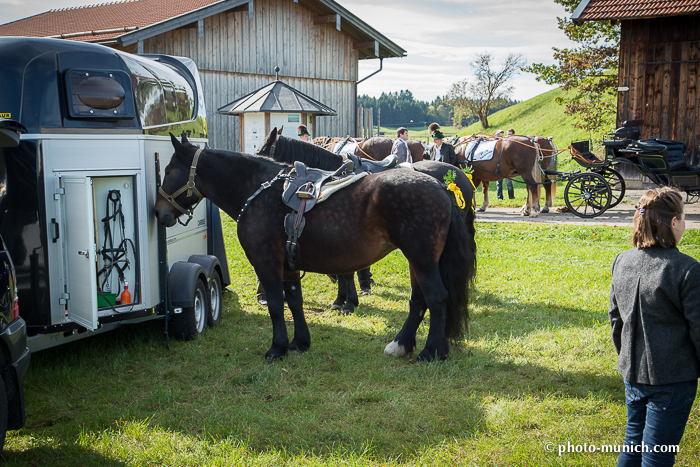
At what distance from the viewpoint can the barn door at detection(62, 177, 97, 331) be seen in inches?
176

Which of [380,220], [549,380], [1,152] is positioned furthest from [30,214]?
[549,380]

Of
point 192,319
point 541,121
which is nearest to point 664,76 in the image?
point 192,319

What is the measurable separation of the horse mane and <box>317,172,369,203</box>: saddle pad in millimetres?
893

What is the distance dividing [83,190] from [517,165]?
11.8 meters

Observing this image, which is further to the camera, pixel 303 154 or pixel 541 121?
pixel 541 121

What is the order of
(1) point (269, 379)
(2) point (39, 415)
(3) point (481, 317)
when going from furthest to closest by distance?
(3) point (481, 317), (1) point (269, 379), (2) point (39, 415)

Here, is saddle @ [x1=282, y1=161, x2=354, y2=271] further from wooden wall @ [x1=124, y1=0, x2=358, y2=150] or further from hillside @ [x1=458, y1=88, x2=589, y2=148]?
hillside @ [x1=458, y1=88, x2=589, y2=148]

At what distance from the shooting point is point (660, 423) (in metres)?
2.66

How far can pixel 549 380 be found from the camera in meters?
4.59

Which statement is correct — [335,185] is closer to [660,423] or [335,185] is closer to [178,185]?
[178,185]

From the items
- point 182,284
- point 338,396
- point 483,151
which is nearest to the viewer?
point 338,396

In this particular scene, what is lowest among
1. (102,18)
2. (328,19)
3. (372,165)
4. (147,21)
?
(372,165)

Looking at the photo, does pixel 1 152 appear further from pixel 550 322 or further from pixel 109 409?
pixel 550 322

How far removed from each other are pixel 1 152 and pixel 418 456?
3868 millimetres
